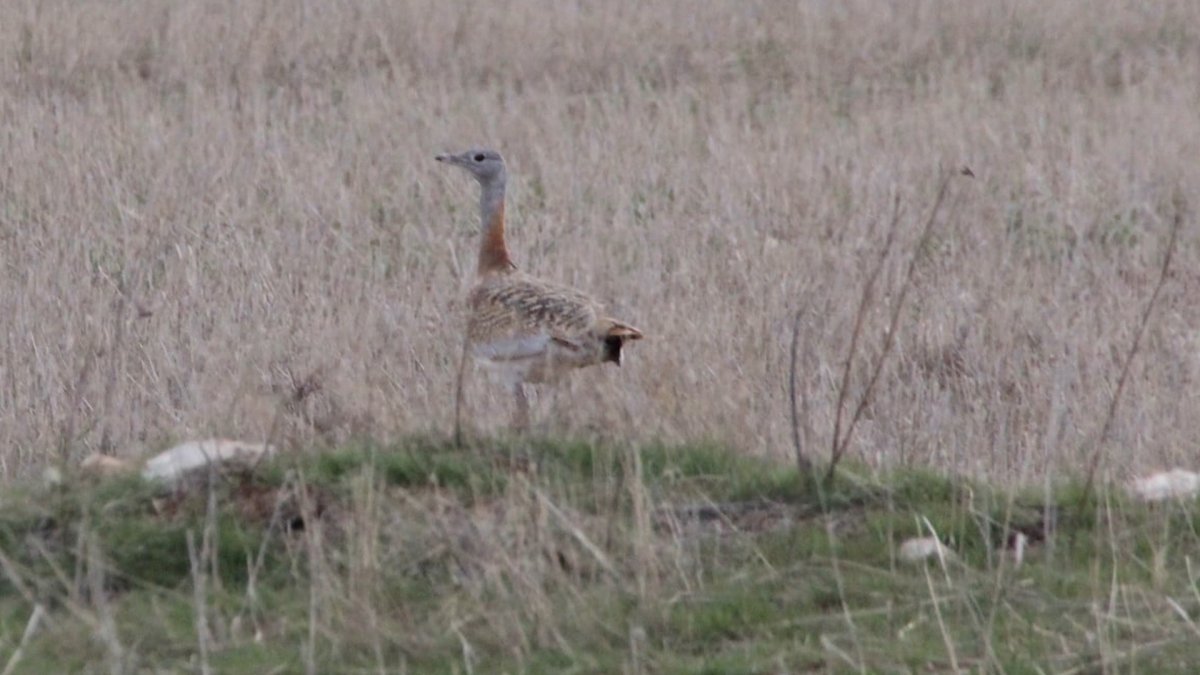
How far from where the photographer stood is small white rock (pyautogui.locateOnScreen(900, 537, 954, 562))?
4.85 meters

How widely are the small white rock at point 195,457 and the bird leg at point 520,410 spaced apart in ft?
2.70

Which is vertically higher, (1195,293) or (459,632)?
(459,632)

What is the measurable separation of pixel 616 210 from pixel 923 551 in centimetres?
532

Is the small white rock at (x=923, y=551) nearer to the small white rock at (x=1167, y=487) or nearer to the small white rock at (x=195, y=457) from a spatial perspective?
the small white rock at (x=1167, y=487)

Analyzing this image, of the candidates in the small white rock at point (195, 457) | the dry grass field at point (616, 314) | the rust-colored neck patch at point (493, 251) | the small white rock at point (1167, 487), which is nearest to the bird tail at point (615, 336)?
the dry grass field at point (616, 314)

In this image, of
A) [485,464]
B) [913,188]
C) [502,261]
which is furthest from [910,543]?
[913,188]

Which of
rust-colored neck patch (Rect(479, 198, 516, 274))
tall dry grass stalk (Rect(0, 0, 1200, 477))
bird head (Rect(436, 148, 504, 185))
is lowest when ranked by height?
tall dry grass stalk (Rect(0, 0, 1200, 477))

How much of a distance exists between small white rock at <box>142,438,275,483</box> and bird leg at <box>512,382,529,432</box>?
82cm

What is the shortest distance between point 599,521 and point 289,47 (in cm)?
996

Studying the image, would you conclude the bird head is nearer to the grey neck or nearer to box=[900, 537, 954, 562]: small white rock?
the grey neck

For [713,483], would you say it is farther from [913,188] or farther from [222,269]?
[913,188]

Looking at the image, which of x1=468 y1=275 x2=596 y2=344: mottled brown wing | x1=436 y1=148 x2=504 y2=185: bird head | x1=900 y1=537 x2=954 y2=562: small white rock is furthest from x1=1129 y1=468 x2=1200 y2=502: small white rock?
x1=436 y1=148 x2=504 y2=185: bird head

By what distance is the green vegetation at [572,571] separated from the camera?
14.0ft

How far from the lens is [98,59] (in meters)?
13.4
